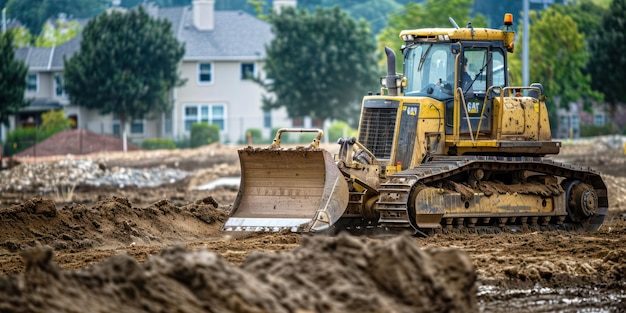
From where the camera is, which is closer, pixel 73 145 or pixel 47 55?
pixel 73 145

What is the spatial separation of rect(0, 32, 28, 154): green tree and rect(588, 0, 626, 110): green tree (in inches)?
1100

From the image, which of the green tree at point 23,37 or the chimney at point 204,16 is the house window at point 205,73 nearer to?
the chimney at point 204,16

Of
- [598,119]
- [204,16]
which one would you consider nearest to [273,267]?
[204,16]

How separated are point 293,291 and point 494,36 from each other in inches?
395

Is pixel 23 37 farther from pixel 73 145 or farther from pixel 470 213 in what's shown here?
pixel 470 213

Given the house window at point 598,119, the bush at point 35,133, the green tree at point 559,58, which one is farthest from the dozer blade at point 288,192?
the house window at point 598,119

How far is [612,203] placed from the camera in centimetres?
2578

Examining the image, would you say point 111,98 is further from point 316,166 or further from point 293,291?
point 293,291

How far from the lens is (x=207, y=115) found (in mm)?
63500

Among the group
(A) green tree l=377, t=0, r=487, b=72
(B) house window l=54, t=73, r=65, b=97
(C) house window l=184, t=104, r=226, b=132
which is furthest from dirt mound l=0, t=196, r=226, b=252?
(B) house window l=54, t=73, r=65, b=97

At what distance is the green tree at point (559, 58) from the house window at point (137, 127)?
64.3ft

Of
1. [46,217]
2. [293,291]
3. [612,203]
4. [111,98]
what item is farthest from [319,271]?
[111,98]

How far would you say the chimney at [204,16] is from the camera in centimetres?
6538

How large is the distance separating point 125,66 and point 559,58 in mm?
22283
